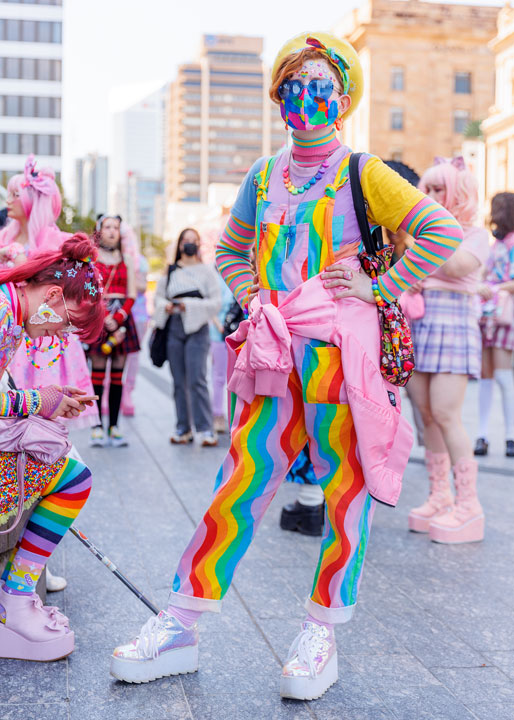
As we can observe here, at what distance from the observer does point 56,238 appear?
4598 millimetres

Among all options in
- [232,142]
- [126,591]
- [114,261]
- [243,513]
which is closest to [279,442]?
[243,513]

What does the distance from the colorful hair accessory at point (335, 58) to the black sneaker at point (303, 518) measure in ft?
8.32

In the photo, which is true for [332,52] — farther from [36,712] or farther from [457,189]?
[36,712]

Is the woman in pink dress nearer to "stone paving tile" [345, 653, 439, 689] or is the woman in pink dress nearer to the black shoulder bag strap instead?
"stone paving tile" [345, 653, 439, 689]

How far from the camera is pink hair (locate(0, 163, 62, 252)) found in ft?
15.3

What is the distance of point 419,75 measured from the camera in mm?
58500

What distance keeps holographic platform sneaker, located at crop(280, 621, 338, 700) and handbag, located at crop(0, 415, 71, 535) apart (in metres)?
0.97

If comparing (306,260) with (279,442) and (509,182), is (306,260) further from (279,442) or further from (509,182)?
(509,182)

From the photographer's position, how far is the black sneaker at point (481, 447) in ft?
24.5

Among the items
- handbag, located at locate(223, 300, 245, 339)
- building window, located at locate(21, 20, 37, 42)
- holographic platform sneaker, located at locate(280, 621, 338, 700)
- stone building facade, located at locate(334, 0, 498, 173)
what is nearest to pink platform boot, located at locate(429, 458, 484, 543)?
holographic platform sneaker, located at locate(280, 621, 338, 700)

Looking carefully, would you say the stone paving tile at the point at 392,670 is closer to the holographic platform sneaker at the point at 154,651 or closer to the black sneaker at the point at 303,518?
the holographic platform sneaker at the point at 154,651

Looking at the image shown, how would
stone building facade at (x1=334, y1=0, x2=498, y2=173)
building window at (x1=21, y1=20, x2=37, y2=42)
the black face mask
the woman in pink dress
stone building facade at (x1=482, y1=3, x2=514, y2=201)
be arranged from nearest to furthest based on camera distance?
the woman in pink dress
the black face mask
stone building facade at (x1=482, y1=3, x2=514, y2=201)
stone building facade at (x1=334, y1=0, x2=498, y2=173)
building window at (x1=21, y1=20, x2=37, y2=42)

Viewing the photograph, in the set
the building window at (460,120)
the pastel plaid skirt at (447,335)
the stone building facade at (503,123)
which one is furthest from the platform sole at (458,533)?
the building window at (460,120)

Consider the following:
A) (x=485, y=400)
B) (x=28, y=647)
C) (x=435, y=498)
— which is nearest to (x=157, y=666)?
(x=28, y=647)
